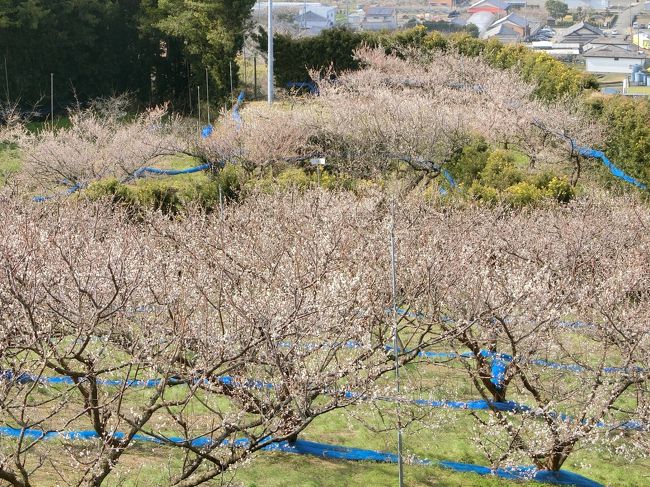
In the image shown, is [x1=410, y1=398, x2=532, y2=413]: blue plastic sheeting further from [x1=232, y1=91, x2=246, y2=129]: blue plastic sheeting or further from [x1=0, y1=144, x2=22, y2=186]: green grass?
[x1=0, y1=144, x2=22, y2=186]: green grass

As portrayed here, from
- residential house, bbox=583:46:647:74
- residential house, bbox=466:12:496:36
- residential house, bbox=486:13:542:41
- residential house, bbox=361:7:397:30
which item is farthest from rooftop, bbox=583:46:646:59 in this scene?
residential house, bbox=466:12:496:36

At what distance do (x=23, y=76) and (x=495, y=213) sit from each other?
728 inches

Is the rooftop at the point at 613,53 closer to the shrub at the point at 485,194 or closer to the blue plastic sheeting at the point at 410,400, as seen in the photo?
the shrub at the point at 485,194

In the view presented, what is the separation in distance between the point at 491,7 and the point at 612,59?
3630cm

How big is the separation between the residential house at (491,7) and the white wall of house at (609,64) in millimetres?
31950

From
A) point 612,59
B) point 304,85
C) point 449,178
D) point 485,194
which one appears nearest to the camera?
point 485,194

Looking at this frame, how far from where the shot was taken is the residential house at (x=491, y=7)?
65.0m

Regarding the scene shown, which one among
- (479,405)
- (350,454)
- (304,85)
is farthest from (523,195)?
(304,85)

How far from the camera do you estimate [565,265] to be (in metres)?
10.5

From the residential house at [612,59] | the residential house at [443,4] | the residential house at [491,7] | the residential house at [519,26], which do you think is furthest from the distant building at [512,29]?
the residential house at [443,4]

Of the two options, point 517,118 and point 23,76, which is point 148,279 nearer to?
point 517,118

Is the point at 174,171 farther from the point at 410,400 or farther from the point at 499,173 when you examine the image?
the point at 410,400

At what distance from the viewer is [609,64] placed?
32.6 metres

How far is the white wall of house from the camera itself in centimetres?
3234
